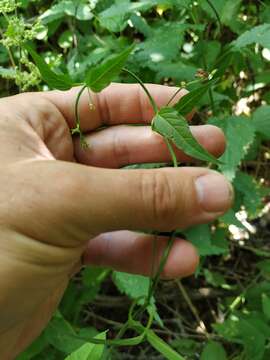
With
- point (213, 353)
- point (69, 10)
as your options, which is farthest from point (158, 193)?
point (69, 10)

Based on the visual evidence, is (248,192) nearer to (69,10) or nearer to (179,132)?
(179,132)

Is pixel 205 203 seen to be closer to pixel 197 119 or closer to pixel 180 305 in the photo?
pixel 197 119

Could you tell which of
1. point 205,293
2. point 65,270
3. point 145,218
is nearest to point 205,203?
point 145,218

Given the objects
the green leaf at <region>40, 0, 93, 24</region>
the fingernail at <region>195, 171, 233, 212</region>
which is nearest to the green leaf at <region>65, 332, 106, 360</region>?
the fingernail at <region>195, 171, 233, 212</region>

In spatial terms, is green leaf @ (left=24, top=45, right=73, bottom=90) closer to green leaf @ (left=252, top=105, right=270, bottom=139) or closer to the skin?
the skin

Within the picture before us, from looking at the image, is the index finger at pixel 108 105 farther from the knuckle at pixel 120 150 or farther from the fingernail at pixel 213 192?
the fingernail at pixel 213 192

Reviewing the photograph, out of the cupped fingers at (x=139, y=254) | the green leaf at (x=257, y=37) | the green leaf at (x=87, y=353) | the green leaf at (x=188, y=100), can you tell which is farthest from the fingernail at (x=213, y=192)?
the green leaf at (x=257, y=37)
